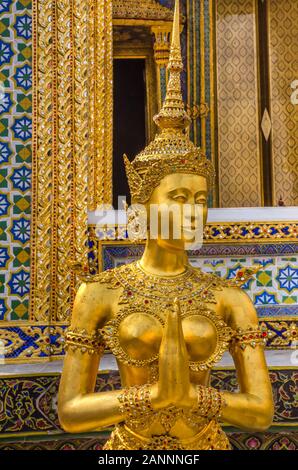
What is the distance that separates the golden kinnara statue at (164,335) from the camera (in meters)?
1.42

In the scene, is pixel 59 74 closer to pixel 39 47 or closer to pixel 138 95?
pixel 39 47

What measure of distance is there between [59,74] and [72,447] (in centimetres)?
165

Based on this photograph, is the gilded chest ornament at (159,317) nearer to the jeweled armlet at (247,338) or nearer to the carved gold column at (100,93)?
the jeweled armlet at (247,338)

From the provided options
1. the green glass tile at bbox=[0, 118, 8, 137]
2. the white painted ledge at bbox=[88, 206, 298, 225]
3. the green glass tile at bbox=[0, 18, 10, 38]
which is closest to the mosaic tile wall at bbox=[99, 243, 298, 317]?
the white painted ledge at bbox=[88, 206, 298, 225]

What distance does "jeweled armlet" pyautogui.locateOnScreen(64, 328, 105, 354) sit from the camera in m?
1.51

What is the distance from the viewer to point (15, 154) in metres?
2.79

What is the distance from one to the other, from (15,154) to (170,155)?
56.6 inches

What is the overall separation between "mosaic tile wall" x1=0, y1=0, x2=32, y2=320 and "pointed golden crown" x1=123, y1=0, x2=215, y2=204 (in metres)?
1.28

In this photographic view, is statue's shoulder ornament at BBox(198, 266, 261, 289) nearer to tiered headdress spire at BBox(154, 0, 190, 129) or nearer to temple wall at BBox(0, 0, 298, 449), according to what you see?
tiered headdress spire at BBox(154, 0, 190, 129)

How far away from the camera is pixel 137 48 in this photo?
519cm

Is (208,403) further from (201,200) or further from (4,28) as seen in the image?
(4,28)

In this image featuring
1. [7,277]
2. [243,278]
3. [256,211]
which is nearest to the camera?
[243,278]

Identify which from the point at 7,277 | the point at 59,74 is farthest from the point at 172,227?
the point at 59,74

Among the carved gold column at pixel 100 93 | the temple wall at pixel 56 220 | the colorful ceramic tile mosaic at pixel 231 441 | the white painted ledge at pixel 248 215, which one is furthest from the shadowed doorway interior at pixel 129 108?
the colorful ceramic tile mosaic at pixel 231 441
